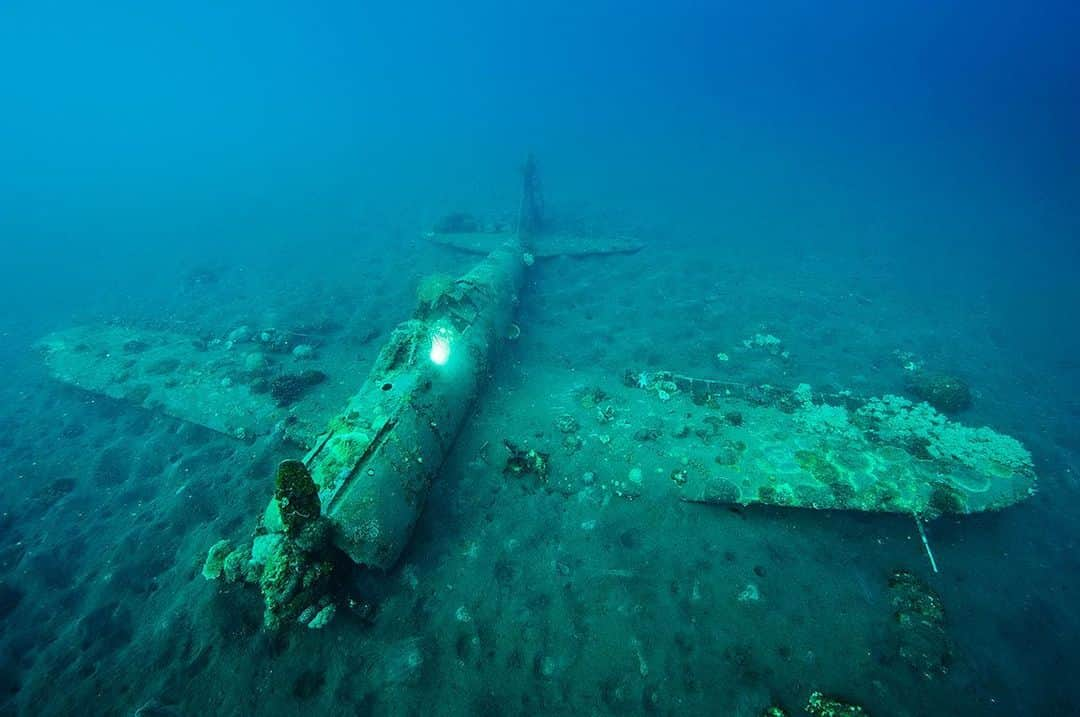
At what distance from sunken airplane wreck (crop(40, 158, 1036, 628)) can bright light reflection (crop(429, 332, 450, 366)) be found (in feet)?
0.08

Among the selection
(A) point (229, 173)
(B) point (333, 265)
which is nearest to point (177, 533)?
(B) point (333, 265)

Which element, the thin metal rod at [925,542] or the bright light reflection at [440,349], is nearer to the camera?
the thin metal rod at [925,542]

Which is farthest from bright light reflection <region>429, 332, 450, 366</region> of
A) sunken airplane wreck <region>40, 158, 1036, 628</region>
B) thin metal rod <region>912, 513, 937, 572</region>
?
thin metal rod <region>912, 513, 937, 572</region>

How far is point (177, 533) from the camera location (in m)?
6.73

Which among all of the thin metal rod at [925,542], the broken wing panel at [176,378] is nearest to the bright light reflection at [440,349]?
the broken wing panel at [176,378]

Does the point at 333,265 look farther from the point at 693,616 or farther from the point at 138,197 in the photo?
the point at 138,197

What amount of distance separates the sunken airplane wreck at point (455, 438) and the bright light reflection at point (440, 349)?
1.0 inches

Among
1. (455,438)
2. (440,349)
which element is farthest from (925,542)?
(440,349)

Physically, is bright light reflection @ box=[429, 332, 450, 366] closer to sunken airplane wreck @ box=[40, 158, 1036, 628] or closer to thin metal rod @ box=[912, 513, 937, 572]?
sunken airplane wreck @ box=[40, 158, 1036, 628]

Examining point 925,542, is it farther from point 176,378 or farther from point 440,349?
point 176,378

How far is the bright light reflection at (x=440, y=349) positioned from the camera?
23.7 ft

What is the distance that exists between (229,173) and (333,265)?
35086mm

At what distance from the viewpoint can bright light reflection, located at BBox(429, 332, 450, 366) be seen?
23.7ft

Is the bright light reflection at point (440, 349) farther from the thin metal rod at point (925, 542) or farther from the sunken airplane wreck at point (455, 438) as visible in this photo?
the thin metal rod at point (925, 542)
